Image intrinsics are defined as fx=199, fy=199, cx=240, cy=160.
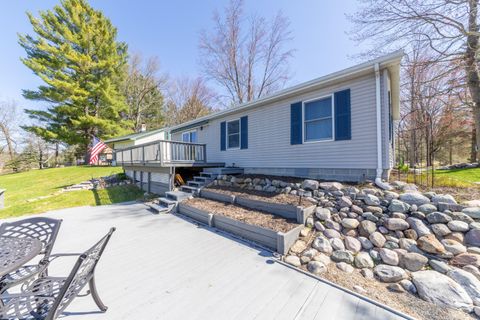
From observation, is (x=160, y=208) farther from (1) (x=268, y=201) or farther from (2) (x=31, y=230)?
(2) (x=31, y=230)

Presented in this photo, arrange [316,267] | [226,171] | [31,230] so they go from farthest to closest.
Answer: [226,171]
[316,267]
[31,230]

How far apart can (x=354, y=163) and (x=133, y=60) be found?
91.4 ft

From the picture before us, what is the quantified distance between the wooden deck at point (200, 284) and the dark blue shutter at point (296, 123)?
3925mm

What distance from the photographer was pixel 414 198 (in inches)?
154

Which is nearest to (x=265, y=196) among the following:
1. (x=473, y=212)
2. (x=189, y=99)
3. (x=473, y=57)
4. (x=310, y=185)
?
(x=310, y=185)

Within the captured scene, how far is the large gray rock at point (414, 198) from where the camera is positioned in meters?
3.82

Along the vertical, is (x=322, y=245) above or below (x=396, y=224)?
below

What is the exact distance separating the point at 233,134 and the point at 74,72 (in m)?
19.7

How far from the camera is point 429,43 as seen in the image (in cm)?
885

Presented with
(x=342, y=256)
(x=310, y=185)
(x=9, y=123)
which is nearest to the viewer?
(x=342, y=256)

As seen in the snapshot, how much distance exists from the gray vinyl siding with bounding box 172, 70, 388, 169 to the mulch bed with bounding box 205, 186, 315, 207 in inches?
65.3

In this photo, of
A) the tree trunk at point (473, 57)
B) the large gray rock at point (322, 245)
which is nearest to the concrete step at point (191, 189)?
the large gray rock at point (322, 245)

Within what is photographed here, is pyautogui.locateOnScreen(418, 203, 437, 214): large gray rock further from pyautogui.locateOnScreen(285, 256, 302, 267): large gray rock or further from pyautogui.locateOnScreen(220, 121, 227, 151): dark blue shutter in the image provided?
pyautogui.locateOnScreen(220, 121, 227, 151): dark blue shutter

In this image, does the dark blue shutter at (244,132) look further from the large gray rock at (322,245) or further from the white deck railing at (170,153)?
the large gray rock at (322,245)
